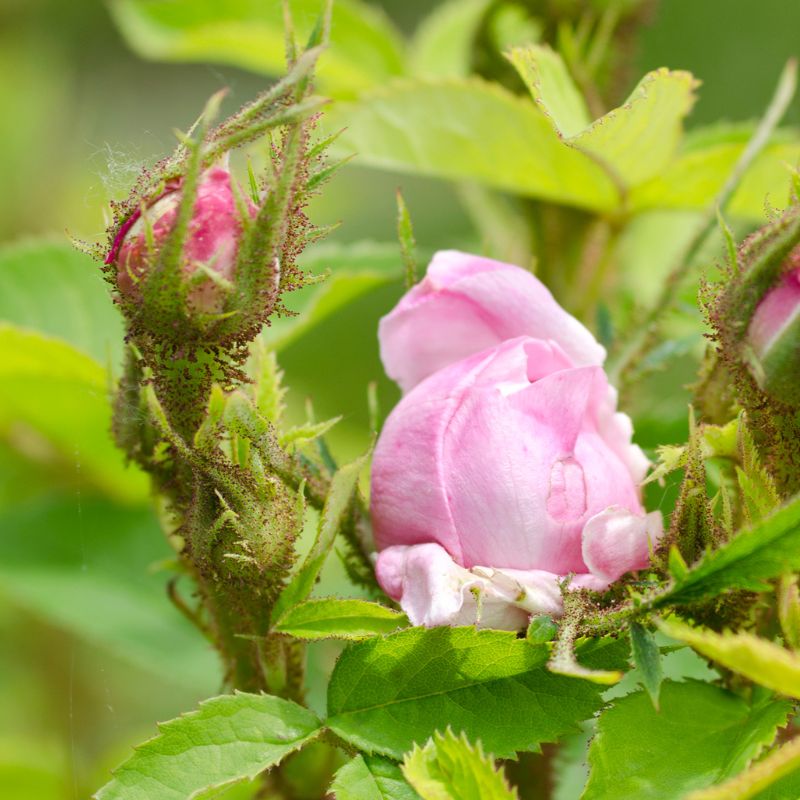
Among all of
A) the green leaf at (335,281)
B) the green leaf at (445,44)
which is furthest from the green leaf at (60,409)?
the green leaf at (445,44)

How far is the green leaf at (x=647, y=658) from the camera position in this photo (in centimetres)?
63

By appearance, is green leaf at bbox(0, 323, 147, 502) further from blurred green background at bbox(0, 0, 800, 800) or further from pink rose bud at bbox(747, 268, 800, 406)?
pink rose bud at bbox(747, 268, 800, 406)

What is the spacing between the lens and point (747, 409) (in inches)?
27.8

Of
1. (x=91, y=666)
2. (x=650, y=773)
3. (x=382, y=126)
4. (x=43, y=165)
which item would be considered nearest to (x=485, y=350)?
(x=650, y=773)

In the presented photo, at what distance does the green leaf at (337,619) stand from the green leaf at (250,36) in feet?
2.52

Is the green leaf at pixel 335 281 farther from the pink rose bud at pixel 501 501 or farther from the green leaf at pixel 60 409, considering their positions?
the pink rose bud at pixel 501 501

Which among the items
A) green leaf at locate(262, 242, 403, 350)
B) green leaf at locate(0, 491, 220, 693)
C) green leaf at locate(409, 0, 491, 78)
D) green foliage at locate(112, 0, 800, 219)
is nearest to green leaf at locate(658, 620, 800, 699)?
green foliage at locate(112, 0, 800, 219)

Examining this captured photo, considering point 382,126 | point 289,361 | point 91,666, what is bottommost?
point 91,666

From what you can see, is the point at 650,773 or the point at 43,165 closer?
the point at 650,773

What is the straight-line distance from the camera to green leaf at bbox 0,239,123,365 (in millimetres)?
1365

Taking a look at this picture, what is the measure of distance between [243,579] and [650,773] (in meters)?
0.27

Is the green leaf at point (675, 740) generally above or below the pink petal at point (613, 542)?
below

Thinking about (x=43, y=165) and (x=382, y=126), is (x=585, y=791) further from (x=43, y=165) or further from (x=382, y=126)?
(x=43, y=165)

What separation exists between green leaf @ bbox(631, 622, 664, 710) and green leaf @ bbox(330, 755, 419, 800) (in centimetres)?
16
